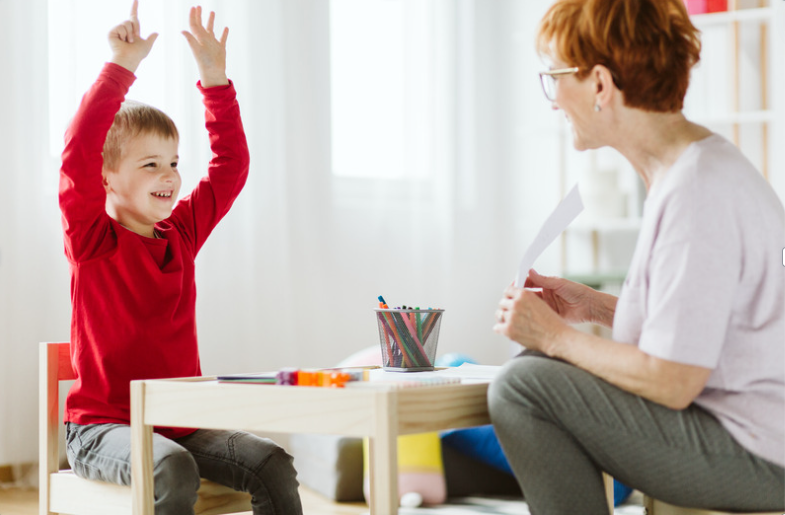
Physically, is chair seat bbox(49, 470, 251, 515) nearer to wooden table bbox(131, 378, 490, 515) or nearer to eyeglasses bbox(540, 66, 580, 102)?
wooden table bbox(131, 378, 490, 515)

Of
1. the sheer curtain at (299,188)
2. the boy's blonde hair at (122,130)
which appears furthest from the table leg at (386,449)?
the sheer curtain at (299,188)

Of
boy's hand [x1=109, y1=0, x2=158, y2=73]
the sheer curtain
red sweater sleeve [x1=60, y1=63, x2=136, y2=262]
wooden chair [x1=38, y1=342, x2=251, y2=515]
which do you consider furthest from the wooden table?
the sheer curtain

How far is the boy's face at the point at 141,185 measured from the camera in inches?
62.3

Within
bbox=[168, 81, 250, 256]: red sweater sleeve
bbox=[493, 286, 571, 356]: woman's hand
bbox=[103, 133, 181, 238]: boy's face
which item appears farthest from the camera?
bbox=[168, 81, 250, 256]: red sweater sleeve

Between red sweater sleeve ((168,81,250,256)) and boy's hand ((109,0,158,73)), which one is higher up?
boy's hand ((109,0,158,73))

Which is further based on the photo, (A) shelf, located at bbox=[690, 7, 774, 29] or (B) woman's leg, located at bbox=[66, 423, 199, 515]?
(A) shelf, located at bbox=[690, 7, 774, 29]

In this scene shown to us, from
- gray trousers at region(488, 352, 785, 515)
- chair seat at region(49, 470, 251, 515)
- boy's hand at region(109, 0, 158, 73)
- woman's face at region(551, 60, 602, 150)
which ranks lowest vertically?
chair seat at region(49, 470, 251, 515)

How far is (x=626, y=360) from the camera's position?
1055mm

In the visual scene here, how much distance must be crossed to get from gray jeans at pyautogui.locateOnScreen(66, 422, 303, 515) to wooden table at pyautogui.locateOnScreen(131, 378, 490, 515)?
9 cm

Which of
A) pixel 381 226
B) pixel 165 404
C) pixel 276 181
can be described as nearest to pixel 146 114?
pixel 165 404

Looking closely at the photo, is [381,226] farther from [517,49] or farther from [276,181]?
[517,49]

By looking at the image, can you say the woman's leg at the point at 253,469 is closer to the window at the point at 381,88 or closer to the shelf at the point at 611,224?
the window at the point at 381,88

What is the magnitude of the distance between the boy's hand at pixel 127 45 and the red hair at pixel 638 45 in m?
0.73

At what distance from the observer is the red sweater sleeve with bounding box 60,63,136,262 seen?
141 cm
